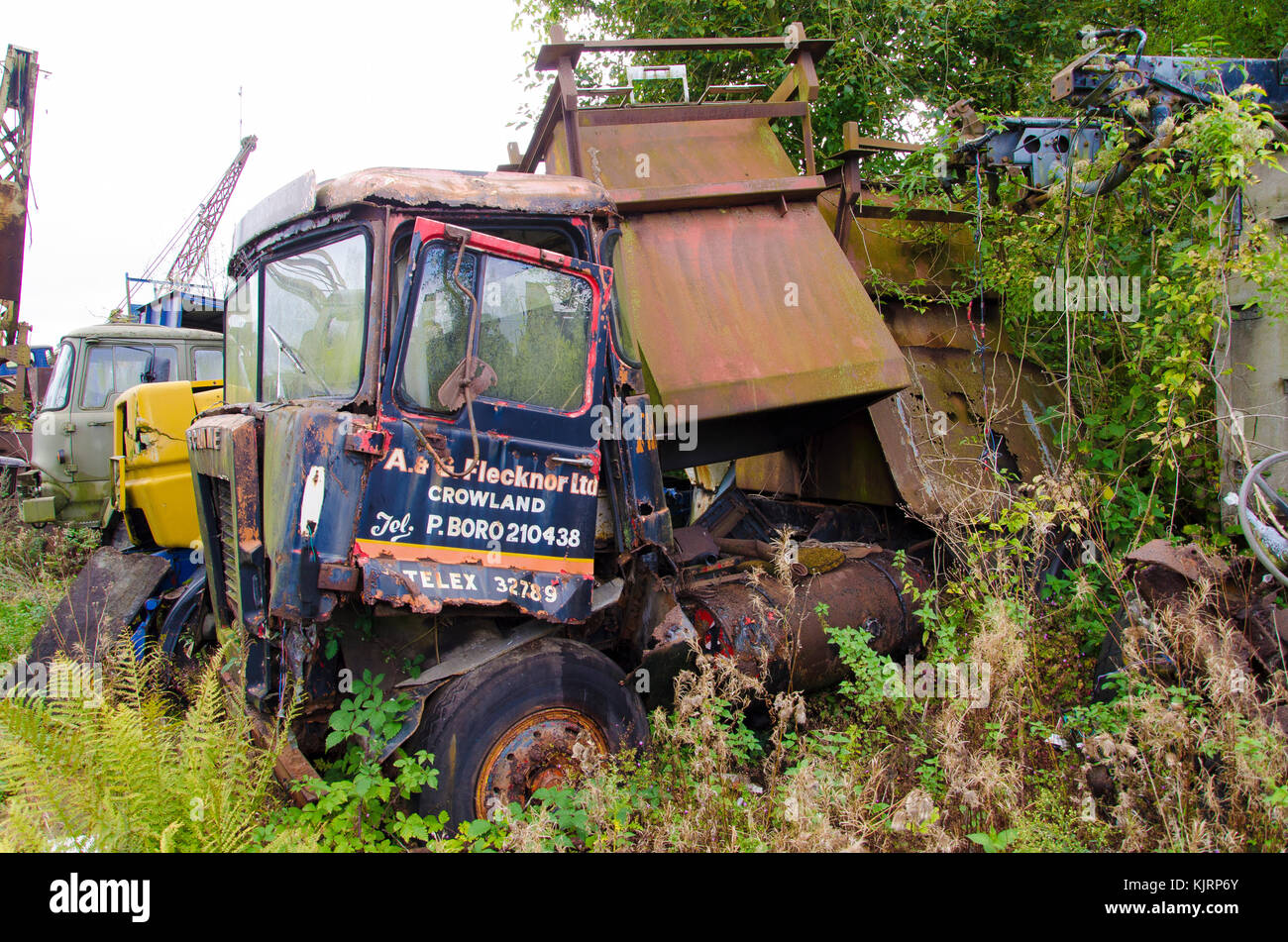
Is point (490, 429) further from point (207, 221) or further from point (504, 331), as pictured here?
point (207, 221)

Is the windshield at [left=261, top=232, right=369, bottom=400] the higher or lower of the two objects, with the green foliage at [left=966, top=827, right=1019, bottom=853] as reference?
higher

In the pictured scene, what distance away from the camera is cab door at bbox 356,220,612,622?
3.14m

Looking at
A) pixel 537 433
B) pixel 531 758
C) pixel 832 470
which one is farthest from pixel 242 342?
pixel 832 470

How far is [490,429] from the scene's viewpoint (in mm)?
3355

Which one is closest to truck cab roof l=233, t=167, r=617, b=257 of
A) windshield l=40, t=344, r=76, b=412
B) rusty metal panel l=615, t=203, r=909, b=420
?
rusty metal panel l=615, t=203, r=909, b=420

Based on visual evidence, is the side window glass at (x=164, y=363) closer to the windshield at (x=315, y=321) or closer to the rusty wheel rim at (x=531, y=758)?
the windshield at (x=315, y=321)

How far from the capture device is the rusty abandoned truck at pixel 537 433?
10.3ft

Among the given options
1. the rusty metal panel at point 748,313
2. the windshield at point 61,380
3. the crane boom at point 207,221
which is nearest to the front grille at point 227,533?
the rusty metal panel at point 748,313

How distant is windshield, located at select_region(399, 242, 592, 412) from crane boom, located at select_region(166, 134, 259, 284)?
65.1 ft

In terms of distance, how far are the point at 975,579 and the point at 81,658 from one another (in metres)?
4.80

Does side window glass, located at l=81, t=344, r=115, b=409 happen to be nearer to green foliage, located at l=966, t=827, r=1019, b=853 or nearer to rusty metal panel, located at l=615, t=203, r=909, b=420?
rusty metal panel, located at l=615, t=203, r=909, b=420

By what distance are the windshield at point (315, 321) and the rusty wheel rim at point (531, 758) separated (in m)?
1.53

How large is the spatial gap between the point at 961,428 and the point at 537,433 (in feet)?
10.5
